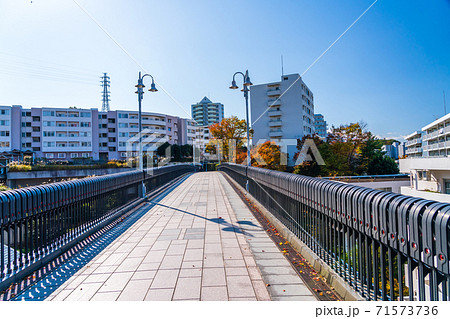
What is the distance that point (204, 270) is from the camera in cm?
389

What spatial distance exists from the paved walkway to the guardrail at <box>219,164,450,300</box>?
636 millimetres

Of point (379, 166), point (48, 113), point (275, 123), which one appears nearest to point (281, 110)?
point (275, 123)

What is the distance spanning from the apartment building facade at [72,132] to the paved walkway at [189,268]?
178 ft

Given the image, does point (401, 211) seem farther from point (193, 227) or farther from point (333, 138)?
point (333, 138)

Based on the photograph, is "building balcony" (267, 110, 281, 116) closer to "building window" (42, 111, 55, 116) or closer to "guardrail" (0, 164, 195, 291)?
"building window" (42, 111, 55, 116)

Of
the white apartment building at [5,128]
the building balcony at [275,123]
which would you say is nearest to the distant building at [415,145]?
the building balcony at [275,123]

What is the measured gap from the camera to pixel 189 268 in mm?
3979

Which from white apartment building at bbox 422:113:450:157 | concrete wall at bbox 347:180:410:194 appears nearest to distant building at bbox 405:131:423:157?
white apartment building at bbox 422:113:450:157

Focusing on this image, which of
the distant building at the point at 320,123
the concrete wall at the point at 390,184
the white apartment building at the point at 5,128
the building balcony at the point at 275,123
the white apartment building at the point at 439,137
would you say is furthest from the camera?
the distant building at the point at 320,123

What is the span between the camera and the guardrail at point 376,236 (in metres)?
1.86

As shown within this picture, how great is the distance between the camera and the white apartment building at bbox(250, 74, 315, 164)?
187ft

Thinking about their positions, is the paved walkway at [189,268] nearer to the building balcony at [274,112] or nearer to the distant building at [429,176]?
the distant building at [429,176]

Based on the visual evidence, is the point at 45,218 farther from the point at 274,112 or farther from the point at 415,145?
the point at 415,145

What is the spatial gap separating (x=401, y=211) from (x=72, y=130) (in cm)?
6855
